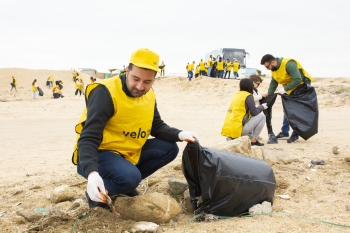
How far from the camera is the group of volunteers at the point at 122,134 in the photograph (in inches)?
85.3

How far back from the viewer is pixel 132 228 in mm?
2201

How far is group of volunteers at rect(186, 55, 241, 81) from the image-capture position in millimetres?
20439

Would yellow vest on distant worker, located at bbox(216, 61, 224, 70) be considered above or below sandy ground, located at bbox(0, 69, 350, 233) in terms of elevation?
above

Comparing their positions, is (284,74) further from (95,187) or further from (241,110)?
(95,187)

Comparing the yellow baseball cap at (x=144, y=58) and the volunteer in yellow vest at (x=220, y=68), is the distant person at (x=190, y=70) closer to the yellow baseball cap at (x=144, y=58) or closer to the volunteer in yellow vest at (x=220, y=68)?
the volunteer in yellow vest at (x=220, y=68)

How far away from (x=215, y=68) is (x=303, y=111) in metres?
16.6

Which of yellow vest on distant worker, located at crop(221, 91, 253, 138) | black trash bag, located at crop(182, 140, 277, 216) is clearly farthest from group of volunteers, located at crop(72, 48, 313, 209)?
yellow vest on distant worker, located at crop(221, 91, 253, 138)

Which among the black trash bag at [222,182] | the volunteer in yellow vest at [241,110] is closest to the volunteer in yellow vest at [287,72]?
the volunteer in yellow vest at [241,110]

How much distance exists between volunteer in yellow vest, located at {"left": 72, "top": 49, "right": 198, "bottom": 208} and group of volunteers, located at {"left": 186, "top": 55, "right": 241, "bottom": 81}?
18.1 meters

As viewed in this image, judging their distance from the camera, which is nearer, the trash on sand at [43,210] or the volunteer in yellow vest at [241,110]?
the trash on sand at [43,210]

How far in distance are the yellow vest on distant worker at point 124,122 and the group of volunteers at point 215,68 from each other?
59.3 ft

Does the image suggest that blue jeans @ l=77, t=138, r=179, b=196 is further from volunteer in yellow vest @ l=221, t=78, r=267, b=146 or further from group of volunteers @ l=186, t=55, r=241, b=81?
group of volunteers @ l=186, t=55, r=241, b=81

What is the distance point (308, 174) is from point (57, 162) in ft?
10.1

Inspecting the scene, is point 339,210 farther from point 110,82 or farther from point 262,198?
point 110,82
